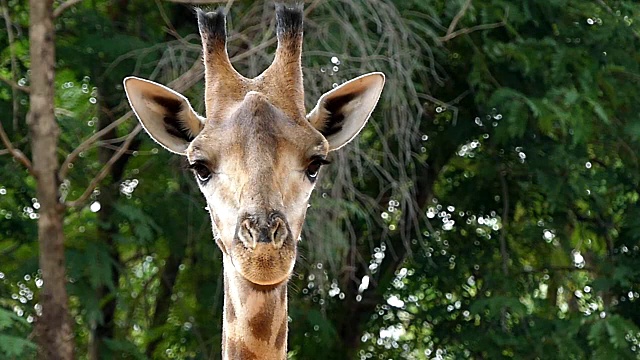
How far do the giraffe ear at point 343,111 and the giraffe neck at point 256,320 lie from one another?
0.88 meters

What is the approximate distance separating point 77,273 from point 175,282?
234 cm

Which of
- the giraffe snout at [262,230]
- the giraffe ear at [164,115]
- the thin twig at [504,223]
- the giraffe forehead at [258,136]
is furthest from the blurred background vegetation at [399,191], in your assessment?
the giraffe snout at [262,230]

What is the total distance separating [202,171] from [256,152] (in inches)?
12.9

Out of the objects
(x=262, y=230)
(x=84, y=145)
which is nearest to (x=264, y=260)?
(x=262, y=230)

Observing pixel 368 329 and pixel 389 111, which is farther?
pixel 368 329

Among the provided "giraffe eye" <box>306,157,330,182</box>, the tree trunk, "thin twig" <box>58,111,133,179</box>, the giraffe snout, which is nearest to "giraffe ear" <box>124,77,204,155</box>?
"giraffe eye" <box>306,157,330,182</box>

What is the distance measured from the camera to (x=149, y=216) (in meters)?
9.43

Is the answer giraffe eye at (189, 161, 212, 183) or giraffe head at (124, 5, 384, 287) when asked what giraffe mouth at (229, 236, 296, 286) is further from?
giraffe eye at (189, 161, 212, 183)

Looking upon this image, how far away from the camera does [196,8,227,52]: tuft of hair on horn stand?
532 cm

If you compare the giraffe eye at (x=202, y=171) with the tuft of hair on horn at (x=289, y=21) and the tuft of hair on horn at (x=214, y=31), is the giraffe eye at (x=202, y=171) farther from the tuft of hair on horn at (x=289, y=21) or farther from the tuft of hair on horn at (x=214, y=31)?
the tuft of hair on horn at (x=289, y=21)

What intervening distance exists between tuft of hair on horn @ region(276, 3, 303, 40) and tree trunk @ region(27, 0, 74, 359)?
2.69 meters

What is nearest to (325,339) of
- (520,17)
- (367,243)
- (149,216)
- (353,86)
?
(367,243)

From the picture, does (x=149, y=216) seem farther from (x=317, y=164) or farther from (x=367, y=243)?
(x=317, y=164)

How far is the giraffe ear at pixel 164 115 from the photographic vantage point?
5.42 metres
